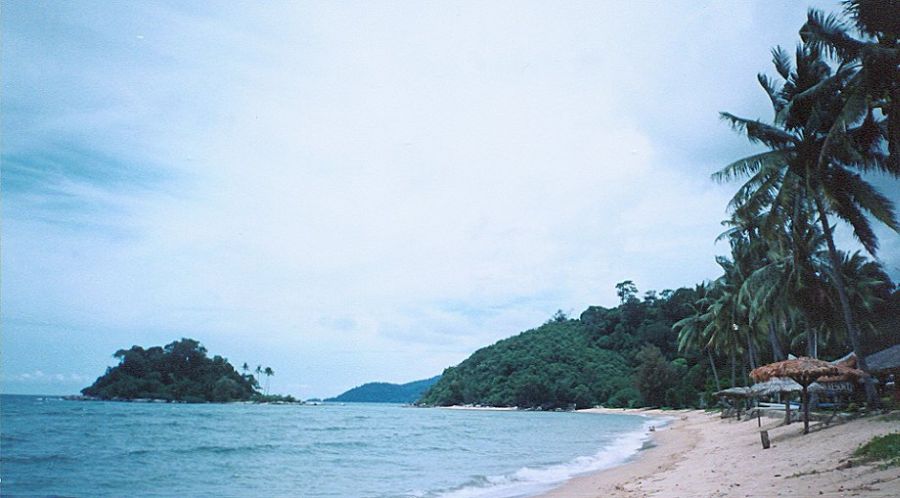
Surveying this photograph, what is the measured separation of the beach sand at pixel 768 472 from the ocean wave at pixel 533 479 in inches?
31.9

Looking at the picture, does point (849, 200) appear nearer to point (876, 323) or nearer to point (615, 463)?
point (615, 463)

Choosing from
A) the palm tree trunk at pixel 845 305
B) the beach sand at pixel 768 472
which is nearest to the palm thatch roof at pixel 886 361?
the palm tree trunk at pixel 845 305

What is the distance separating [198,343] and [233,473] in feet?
326

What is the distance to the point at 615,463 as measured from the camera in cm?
1989

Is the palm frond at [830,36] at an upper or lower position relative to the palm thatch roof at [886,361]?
upper

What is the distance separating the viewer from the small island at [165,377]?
10500 centimetres

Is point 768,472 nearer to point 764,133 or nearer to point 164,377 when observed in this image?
point 764,133

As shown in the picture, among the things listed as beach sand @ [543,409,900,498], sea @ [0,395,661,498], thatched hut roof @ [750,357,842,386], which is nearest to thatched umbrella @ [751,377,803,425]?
beach sand @ [543,409,900,498]

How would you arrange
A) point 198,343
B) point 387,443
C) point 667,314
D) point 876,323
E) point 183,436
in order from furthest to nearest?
point 198,343, point 667,314, point 876,323, point 183,436, point 387,443

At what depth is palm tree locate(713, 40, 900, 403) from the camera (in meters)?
15.1

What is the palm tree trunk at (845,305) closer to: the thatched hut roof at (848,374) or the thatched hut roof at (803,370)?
the thatched hut roof at (848,374)

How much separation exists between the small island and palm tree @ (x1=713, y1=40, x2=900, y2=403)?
10777cm

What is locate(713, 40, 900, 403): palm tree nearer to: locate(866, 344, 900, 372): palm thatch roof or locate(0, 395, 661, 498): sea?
locate(866, 344, 900, 372): palm thatch roof

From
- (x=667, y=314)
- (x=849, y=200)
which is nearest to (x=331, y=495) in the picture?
(x=849, y=200)
